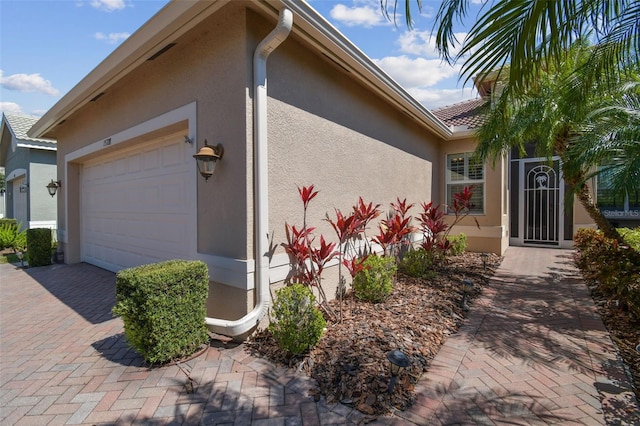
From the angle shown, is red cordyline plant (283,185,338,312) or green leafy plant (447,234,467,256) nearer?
red cordyline plant (283,185,338,312)

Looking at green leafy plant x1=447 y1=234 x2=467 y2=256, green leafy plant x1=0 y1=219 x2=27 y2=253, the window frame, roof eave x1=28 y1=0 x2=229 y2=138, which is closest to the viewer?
roof eave x1=28 y1=0 x2=229 y2=138

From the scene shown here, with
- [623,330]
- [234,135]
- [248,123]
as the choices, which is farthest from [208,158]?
[623,330]

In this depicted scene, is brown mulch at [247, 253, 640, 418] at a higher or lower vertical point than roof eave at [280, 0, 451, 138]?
lower

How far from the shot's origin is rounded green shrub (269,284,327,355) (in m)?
3.57

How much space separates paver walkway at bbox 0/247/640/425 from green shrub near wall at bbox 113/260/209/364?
0.22m

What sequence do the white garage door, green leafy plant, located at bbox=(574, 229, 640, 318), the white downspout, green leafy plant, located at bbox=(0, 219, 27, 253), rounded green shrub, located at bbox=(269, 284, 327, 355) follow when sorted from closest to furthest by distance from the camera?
1. rounded green shrub, located at bbox=(269, 284, 327, 355)
2. the white downspout
3. green leafy plant, located at bbox=(574, 229, 640, 318)
4. the white garage door
5. green leafy plant, located at bbox=(0, 219, 27, 253)

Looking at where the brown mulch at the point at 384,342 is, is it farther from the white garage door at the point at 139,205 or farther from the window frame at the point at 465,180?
the window frame at the point at 465,180

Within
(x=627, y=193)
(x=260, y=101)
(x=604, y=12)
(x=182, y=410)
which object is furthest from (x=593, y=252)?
(x=182, y=410)

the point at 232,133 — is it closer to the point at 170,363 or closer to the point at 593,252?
the point at 170,363

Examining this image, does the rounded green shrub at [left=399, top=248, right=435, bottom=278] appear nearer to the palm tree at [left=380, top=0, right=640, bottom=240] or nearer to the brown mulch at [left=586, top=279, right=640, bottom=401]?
the brown mulch at [left=586, top=279, right=640, bottom=401]

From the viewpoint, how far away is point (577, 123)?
5895 mm

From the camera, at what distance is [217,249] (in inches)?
174

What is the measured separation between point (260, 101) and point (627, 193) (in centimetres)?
525

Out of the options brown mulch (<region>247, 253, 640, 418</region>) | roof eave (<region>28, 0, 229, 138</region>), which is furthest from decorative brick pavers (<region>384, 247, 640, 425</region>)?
roof eave (<region>28, 0, 229, 138</region>)
